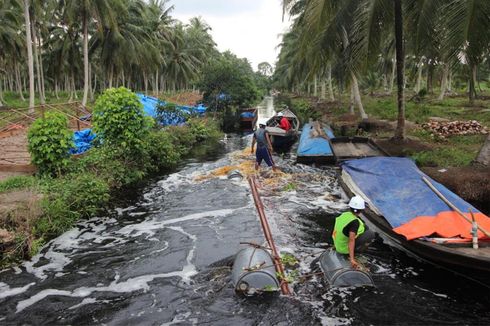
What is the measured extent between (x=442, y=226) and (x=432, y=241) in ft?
1.90

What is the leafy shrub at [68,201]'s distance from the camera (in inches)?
385

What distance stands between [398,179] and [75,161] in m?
10.4

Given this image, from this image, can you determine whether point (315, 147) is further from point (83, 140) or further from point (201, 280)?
point (201, 280)

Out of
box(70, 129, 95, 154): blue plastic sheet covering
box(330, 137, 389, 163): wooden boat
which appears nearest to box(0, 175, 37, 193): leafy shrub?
box(70, 129, 95, 154): blue plastic sheet covering

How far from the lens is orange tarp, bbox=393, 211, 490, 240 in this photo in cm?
726

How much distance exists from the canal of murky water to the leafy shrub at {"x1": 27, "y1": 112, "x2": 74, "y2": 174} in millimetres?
2573

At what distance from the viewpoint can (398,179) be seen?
33.4 ft

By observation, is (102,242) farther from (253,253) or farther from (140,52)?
(140,52)

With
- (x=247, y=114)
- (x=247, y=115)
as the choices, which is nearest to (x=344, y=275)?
(x=247, y=115)

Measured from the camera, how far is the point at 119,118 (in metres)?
14.4

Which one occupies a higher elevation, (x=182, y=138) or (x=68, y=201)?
(x=182, y=138)

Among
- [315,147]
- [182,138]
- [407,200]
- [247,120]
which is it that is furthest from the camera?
[247,120]

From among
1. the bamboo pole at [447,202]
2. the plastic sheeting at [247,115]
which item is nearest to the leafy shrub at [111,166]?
the bamboo pole at [447,202]

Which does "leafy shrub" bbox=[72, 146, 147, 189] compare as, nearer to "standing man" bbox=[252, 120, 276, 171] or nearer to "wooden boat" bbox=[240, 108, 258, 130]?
"standing man" bbox=[252, 120, 276, 171]
